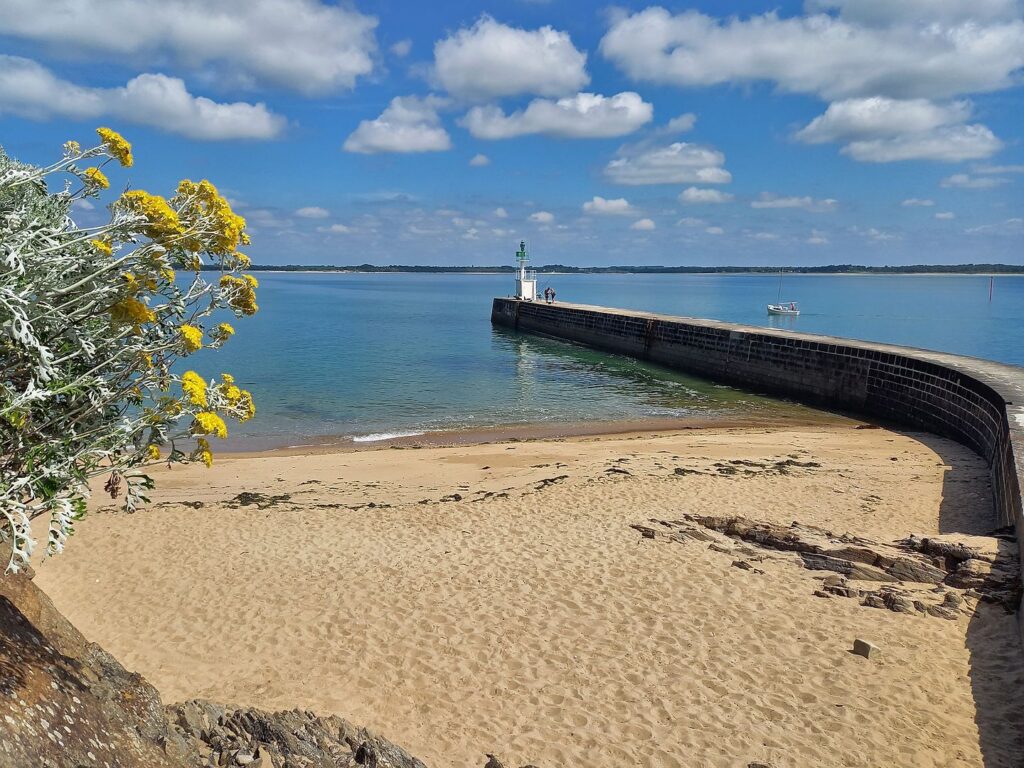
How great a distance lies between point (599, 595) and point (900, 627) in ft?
8.74

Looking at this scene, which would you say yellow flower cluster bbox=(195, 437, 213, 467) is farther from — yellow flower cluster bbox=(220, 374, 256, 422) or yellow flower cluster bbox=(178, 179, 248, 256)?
yellow flower cluster bbox=(178, 179, 248, 256)

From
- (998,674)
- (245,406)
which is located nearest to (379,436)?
(245,406)

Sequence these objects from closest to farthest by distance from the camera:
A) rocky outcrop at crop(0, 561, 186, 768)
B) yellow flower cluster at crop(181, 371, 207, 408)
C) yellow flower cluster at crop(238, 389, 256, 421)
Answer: rocky outcrop at crop(0, 561, 186, 768) < yellow flower cluster at crop(181, 371, 207, 408) < yellow flower cluster at crop(238, 389, 256, 421)

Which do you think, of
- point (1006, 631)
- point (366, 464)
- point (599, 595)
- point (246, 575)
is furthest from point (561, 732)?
point (366, 464)

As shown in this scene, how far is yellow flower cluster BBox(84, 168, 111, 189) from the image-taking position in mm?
3723

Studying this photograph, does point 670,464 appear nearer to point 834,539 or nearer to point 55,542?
point 834,539

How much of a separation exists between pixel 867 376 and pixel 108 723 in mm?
20425

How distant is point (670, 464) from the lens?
13.0 m

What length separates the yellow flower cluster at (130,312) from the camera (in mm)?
3434

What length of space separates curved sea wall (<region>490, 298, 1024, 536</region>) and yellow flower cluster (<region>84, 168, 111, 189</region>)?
809cm

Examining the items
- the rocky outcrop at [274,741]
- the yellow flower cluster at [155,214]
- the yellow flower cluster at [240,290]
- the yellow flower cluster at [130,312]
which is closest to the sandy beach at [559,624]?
the rocky outcrop at [274,741]

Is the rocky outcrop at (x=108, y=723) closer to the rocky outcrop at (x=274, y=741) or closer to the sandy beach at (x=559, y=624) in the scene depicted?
the rocky outcrop at (x=274, y=741)

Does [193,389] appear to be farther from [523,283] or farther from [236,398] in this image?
[523,283]

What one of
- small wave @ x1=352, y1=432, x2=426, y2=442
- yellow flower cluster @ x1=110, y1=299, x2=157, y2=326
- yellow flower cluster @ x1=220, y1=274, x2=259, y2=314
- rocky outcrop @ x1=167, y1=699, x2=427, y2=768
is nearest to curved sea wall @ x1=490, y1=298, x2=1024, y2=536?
rocky outcrop @ x1=167, y1=699, x2=427, y2=768
